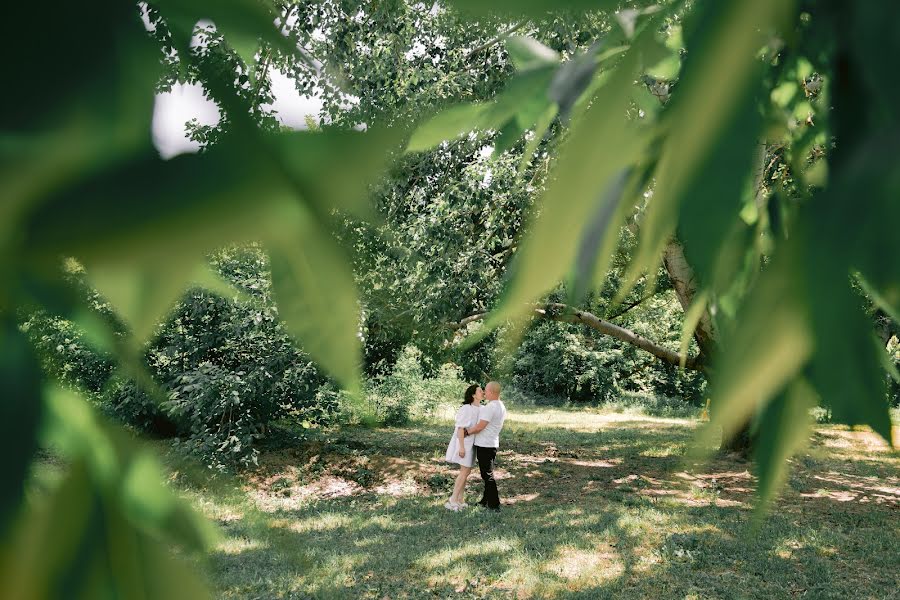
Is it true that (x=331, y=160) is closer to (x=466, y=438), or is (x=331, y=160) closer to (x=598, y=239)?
(x=598, y=239)

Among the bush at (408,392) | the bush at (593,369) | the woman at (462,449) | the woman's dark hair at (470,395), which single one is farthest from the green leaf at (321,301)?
the bush at (593,369)

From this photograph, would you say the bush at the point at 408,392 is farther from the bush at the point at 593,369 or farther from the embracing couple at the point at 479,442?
the embracing couple at the point at 479,442

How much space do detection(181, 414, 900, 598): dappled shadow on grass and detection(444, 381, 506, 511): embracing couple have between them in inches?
11.7

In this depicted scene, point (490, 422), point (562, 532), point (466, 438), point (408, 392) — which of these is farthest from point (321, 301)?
point (408, 392)

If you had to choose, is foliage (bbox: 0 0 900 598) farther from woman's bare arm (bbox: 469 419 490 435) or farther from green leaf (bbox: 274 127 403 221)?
woman's bare arm (bbox: 469 419 490 435)

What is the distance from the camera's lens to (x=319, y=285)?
0.20 meters

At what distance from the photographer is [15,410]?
201mm

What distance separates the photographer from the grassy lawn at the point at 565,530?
568 cm

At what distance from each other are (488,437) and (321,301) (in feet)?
27.4

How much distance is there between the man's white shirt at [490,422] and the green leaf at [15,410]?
8.12 metres

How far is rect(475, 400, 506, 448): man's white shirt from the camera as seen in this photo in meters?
8.27

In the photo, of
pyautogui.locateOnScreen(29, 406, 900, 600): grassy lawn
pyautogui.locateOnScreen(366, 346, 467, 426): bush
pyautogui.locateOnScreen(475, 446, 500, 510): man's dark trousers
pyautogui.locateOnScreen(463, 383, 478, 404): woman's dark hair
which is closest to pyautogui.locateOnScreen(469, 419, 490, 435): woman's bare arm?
pyautogui.locateOnScreen(475, 446, 500, 510): man's dark trousers

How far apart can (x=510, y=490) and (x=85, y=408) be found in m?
9.52

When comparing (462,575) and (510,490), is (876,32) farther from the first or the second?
(510,490)
